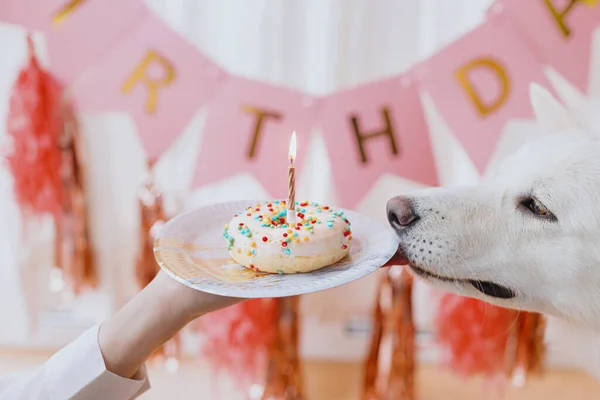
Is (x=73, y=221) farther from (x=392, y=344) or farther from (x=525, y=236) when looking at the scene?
(x=525, y=236)

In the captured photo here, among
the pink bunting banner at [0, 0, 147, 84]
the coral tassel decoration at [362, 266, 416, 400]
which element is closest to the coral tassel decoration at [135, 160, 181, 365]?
the pink bunting banner at [0, 0, 147, 84]

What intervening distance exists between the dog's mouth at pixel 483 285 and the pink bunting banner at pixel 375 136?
69cm

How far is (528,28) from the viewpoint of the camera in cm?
146

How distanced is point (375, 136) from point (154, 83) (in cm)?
66

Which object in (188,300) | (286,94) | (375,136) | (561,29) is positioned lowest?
(188,300)

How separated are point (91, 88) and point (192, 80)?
1.00 feet

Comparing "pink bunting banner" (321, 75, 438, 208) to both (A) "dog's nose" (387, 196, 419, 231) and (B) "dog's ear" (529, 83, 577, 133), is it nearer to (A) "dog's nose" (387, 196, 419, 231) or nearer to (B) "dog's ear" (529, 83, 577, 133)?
(B) "dog's ear" (529, 83, 577, 133)

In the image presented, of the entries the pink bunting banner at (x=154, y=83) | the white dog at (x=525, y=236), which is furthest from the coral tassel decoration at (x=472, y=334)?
the pink bunting banner at (x=154, y=83)

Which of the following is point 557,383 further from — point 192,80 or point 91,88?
point 91,88

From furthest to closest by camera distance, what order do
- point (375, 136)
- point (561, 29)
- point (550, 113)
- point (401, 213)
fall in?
1. point (375, 136)
2. point (561, 29)
3. point (550, 113)
4. point (401, 213)

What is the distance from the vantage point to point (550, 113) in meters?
1.04

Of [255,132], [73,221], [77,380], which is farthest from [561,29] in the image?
[73,221]

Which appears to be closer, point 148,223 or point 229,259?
point 229,259

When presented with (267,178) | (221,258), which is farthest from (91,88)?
(221,258)
